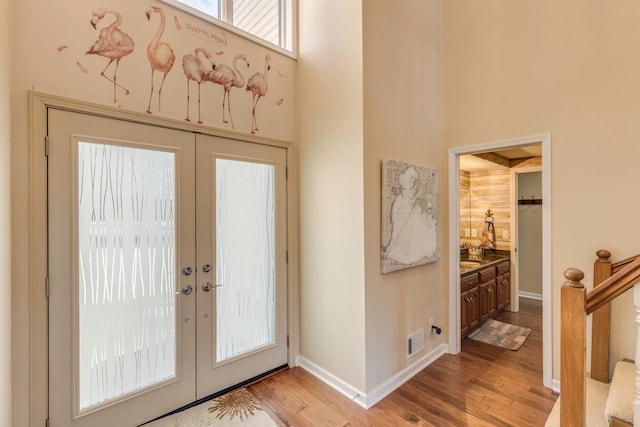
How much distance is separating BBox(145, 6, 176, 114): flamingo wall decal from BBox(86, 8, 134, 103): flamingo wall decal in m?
0.13

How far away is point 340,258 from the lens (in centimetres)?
253

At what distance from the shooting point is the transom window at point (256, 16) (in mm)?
2529

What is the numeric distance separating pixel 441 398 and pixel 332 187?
77.0 inches

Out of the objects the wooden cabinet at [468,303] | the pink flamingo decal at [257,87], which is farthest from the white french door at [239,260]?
the wooden cabinet at [468,303]

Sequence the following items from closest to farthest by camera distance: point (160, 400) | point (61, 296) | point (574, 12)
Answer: point (61, 296) → point (160, 400) → point (574, 12)

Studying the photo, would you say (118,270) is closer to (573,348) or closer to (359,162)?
(359,162)

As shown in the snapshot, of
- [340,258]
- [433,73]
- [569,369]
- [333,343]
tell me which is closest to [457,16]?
[433,73]

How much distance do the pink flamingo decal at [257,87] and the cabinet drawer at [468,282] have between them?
2.86 m

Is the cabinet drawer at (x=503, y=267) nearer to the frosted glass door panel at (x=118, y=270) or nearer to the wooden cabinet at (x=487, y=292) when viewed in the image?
the wooden cabinet at (x=487, y=292)

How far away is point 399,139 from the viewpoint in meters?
2.66

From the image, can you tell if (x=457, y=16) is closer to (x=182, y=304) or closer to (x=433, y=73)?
(x=433, y=73)

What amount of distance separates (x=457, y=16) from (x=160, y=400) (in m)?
4.48

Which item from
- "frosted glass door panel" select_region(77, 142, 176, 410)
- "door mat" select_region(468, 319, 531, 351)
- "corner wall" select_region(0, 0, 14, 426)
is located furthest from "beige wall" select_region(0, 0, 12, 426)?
"door mat" select_region(468, 319, 531, 351)

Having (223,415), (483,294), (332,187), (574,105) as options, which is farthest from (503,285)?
(223,415)
